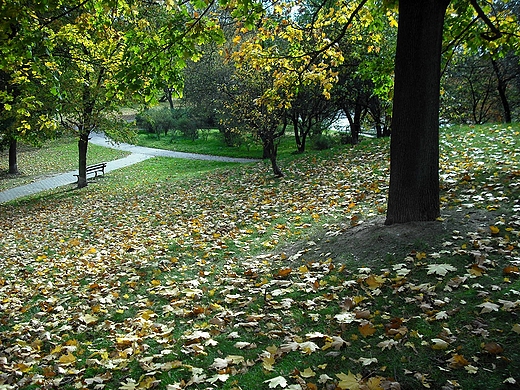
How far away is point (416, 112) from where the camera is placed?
5.23 meters

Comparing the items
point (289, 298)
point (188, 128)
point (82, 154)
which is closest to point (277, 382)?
point (289, 298)

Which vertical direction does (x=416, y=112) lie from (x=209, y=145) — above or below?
above

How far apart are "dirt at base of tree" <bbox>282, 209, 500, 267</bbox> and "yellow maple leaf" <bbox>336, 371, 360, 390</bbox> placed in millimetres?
2157

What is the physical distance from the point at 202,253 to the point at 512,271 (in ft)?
15.8

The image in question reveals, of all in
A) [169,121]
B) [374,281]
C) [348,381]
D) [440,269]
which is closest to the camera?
[348,381]

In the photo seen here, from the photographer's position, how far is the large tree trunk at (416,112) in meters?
5.02

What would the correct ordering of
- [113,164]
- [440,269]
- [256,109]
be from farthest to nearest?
[113,164] < [256,109] < [440,269]

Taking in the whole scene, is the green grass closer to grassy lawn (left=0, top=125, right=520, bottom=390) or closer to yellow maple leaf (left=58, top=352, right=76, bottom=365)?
grassy lawn (left=0, top=125, right=520, bottom=390)

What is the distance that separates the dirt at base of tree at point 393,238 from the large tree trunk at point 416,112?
0.81 feet

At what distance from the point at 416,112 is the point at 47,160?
33.7 meters

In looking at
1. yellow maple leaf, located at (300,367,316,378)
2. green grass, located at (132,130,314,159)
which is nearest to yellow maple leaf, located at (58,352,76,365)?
yellow maple leaf, located at (300,367,316,378)

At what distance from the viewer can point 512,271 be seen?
4172 mm

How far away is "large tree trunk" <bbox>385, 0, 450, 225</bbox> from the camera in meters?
5.02

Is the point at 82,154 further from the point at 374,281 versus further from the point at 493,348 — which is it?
the point at 493,348
